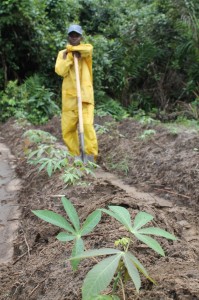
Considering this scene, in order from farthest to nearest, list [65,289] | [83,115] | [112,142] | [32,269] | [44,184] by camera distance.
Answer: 1. [112,142]
2. [83,115]
3. [44,184]
4. [32,269]
5. [65,289]

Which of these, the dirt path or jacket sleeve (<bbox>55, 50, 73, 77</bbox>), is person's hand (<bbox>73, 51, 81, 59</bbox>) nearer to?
jacket sleeve (<bbox>55, 50, 73, 77</bbox>)

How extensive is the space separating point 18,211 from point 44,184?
1.24 feet

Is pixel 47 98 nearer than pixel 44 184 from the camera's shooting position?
No

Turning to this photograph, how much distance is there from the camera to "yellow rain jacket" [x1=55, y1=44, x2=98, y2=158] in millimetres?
5355

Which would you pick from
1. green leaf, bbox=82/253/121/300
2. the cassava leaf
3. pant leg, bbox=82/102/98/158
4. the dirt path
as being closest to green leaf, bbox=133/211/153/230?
green leaf, bbox=82/253/121/300

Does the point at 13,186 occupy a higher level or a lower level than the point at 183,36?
lower

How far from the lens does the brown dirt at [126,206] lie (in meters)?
2.05

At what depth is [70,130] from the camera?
5672 millimetres

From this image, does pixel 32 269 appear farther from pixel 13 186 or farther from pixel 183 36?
pixel 183 36

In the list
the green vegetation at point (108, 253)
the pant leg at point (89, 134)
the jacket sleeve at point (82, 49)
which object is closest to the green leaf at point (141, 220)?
the green vegetation at point (108, 253)

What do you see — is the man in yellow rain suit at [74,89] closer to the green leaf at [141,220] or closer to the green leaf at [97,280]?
the green leaf at [141,220]

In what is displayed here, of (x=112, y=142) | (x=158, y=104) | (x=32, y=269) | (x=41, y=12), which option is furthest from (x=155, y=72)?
(x=32, y=269)

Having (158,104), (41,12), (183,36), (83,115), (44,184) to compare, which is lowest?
(158,104)

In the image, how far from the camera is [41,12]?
10680 millimetres
